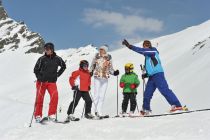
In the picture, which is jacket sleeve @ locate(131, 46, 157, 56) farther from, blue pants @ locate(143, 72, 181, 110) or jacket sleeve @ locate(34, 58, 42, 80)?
jacket sleeve @ locate(34, 58, 42, 80)

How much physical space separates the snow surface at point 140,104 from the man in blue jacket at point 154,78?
4.50ft

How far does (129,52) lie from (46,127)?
48.2 meters

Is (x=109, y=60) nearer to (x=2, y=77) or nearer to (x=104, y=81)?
(x=104, y=81)

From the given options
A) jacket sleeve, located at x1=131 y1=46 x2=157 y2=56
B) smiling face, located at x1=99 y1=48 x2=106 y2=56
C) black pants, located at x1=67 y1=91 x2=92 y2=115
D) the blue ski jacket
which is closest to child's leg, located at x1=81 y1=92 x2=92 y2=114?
black pants, located at x1=67 y1=91 x2=92 y2=115

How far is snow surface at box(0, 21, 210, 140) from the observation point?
9.86 meters

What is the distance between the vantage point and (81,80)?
13.7 metres

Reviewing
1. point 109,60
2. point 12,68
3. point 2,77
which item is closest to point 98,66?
point 109,60

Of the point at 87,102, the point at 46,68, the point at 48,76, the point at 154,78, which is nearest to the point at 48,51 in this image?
the point at 46,68

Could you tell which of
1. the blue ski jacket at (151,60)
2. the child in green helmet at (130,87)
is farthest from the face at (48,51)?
the child in green helmet at (130,87)

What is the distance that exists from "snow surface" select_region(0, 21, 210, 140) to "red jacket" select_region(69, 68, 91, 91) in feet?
5.01

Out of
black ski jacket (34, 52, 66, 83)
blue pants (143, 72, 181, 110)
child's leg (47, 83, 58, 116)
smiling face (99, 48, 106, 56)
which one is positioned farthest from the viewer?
smiling face (99, 48, 106, 56)

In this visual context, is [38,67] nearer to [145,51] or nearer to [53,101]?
[53,101]

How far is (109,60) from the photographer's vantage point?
Result: 46.4 feet

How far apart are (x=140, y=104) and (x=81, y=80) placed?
17371mm
